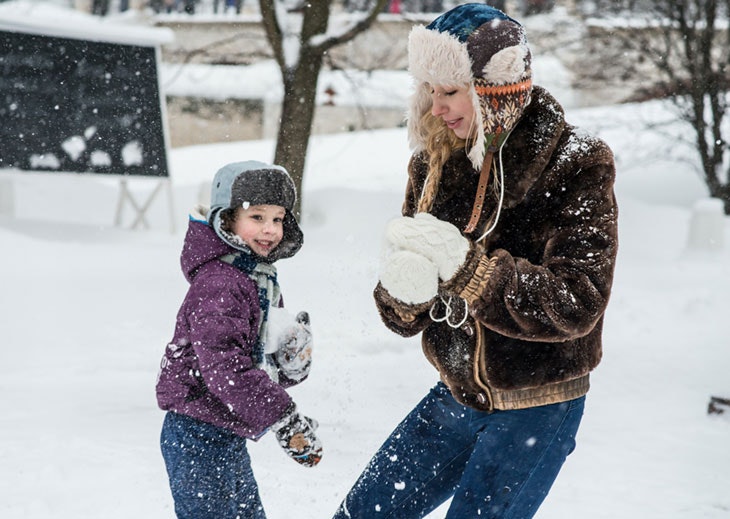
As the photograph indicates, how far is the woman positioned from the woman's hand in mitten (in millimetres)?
516

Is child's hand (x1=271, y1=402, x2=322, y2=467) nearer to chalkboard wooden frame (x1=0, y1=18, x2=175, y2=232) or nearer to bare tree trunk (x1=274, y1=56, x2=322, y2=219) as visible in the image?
bare tree trunk (x1=274, y1=56, x2=322, y2=219)

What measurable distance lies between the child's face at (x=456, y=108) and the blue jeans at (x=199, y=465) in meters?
1.17

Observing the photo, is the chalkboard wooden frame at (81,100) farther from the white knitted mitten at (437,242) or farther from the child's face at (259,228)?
the white knitted mitten at (437,242)

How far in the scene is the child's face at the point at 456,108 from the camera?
231 cm

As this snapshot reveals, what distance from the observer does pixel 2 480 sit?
13.5 feet

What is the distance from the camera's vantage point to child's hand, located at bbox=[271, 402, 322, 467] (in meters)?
2.68

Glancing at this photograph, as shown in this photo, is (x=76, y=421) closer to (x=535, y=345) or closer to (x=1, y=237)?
(x=535, y=345)

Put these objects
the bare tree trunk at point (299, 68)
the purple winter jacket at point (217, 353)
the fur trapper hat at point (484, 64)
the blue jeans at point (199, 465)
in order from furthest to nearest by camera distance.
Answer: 1. the bare tree trunk at point (299, 68)
2. the blue jeans at point (199, 465)
3. the purple winter jacket at point (217, 353)
4. the fur trapper hat at point (484, 64)

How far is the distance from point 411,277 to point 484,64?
56cm

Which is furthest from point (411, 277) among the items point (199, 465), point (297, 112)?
point (297, 112)

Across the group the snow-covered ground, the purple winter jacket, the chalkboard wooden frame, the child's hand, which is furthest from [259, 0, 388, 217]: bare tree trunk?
the child's hand

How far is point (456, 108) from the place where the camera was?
232 centimetres

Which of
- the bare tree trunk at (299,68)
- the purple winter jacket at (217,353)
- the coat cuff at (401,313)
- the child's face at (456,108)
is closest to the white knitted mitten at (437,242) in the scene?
the coat cuff at (401,313)

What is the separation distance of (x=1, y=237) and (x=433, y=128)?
752cm
